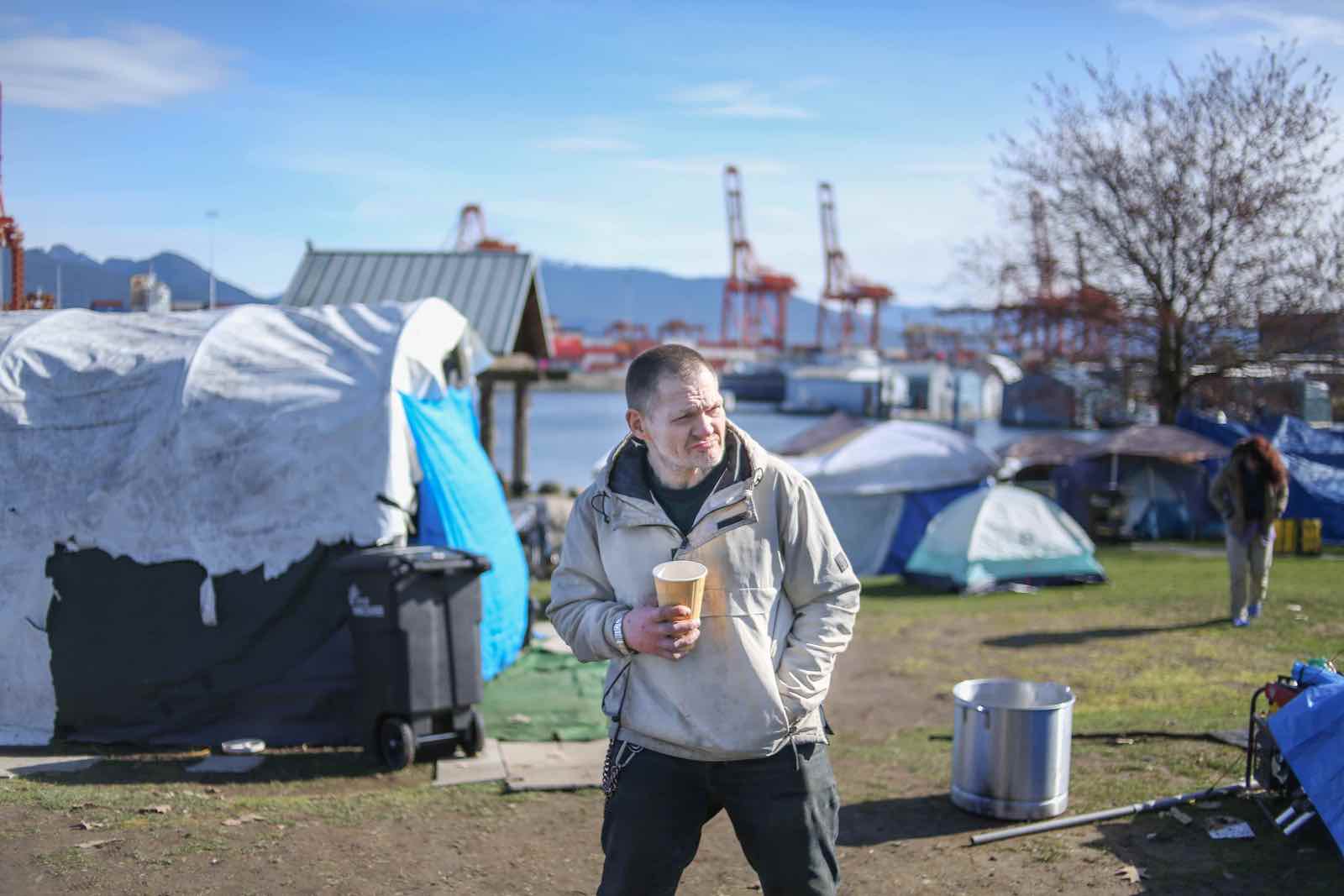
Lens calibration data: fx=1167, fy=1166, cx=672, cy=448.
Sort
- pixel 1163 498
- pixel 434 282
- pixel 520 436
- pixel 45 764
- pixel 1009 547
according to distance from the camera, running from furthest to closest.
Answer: pixel 520 436 → pixel 1163 498 → pixel 434 282 → pixel 1009 547 → pixel 45 764

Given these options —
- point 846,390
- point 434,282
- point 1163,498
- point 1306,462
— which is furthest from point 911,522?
point 846,390

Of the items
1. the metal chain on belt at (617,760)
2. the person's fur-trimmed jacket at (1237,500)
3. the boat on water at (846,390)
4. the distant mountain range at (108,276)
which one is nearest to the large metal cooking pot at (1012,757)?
the metal chain on belt at (617,760)

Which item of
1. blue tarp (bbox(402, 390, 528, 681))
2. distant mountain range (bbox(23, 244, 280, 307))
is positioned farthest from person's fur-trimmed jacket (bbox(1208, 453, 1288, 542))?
distant mountain range (bbox(23, 244, 280, 307))

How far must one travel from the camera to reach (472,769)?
21.1 ft

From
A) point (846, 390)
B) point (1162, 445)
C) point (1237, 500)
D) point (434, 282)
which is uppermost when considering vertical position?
point (434, 282)

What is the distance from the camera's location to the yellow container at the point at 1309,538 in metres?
15.4

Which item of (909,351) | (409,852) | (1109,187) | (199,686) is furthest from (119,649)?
(909,351)

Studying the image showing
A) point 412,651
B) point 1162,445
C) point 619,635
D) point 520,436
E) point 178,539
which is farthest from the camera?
point 520,436

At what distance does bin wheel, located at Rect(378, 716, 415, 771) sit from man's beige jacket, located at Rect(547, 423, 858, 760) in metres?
3.74

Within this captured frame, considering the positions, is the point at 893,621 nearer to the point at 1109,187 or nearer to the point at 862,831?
the point at 862,831

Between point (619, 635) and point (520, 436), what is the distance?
62.6ft

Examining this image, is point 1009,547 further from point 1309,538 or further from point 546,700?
point 546,700

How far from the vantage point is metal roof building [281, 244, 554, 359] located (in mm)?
15422

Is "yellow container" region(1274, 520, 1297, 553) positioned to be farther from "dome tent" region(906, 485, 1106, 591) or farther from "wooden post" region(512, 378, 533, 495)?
"wooden post" region(512, 378, 533, 495)
